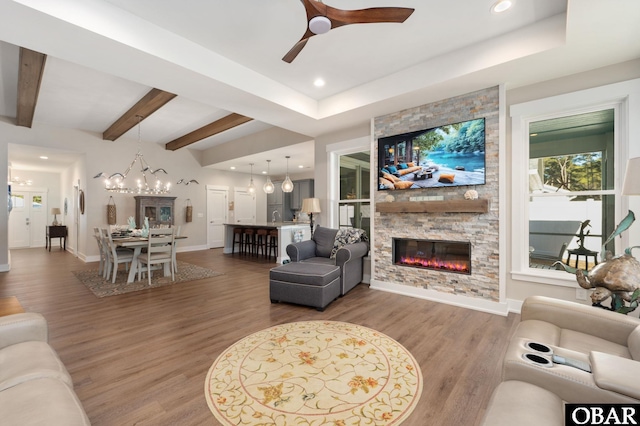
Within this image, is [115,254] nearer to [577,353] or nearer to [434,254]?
[434,254]

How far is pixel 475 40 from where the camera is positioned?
3.04 meters

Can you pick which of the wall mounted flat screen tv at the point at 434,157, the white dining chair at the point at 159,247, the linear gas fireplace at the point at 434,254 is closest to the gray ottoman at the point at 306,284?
the linear gas fireplace at the point at 434,254

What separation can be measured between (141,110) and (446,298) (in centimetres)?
601

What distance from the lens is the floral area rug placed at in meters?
Answer: 4.48

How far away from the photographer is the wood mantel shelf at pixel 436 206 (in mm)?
3492

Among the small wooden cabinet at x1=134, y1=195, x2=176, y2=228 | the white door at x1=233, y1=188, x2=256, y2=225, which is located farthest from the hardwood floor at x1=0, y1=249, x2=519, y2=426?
the white door at x1=233, y1=188, x2=256, y2=225

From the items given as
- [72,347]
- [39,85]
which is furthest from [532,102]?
[39,85]

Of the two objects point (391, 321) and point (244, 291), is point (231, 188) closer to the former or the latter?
point (244, 291)

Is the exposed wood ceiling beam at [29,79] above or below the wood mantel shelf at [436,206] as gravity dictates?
above

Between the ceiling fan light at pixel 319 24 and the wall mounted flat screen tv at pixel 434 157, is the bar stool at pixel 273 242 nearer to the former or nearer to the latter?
A: the wall mounted flat screen tv at pixel 434 157

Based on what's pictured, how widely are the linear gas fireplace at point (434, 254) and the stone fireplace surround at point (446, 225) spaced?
0.09m

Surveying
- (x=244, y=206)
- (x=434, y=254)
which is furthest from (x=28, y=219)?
(x=434, y=254)

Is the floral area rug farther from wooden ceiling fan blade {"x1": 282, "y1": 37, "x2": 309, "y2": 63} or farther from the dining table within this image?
wooden ceiling fan blade {"x1": 282, "y1": 37, "x2": 309, "y2": 63}

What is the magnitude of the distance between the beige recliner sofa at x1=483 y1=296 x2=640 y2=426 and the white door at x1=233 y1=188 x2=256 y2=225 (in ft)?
31.9
